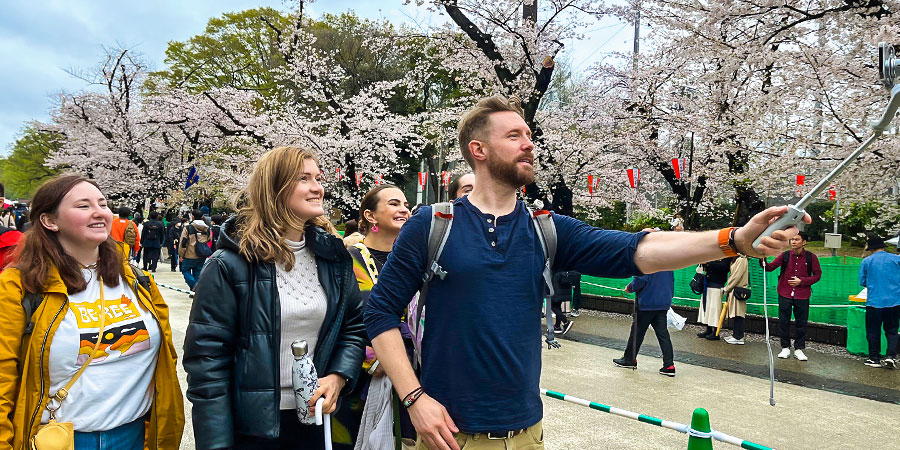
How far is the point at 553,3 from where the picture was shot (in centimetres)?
A: 1492

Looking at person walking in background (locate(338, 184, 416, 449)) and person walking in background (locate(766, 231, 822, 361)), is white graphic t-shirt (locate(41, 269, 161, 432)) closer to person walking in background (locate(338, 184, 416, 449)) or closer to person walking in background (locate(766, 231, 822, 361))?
person walking in background (locate(338, 184, 416, 449))

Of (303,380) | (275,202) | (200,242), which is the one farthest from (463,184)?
(200,242)

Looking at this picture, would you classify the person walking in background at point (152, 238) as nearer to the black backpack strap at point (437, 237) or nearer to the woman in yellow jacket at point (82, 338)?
the woman in yellow jacket at point (82, 338)

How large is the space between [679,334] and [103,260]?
9.91 meters

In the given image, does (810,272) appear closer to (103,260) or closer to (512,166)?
(512,166)

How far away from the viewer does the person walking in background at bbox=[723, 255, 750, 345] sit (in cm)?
944

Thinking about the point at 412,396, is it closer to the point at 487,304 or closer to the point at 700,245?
the point at 487,304

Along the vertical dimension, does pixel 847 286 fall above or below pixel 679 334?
above

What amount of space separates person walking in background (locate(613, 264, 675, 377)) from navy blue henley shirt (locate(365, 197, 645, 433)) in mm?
5845

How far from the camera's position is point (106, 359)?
229 cm

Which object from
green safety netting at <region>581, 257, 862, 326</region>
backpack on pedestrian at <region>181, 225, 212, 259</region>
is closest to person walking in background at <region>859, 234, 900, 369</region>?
green safety netting at <region>581, 257, 862, 326</region>

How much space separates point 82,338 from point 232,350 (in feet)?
1.78

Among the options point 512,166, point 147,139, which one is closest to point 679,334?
point 512,166

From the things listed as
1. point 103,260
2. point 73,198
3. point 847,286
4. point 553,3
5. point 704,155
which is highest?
point 553,3
